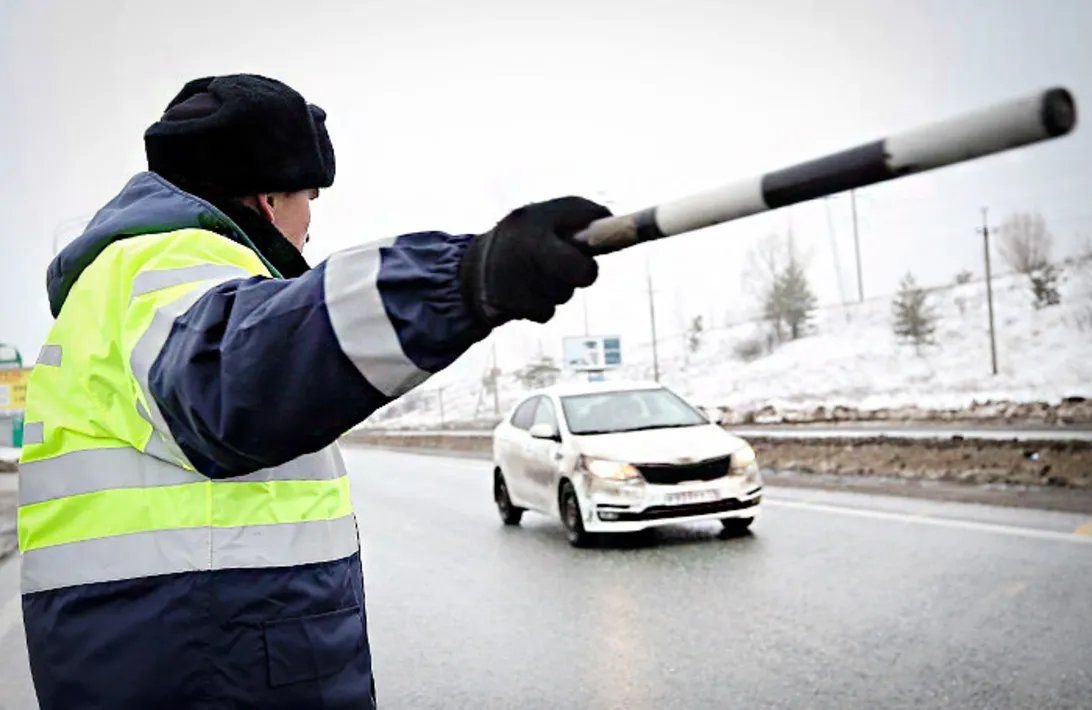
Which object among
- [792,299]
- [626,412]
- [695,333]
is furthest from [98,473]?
[695,333]

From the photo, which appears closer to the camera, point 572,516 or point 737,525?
point 737,525

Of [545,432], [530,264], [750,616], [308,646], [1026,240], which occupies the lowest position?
[750,616]

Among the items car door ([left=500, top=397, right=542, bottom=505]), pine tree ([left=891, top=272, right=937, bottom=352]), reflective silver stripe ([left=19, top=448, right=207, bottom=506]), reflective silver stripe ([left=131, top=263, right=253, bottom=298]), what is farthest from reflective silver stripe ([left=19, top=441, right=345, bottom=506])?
pine tree ([left=891, top=272, right=937, bottom=352])

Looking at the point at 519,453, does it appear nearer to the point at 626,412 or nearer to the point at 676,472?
the point at 626,412

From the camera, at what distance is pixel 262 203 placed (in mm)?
1995

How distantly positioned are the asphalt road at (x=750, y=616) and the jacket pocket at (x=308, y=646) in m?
3.46

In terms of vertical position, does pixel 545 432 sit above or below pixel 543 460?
above

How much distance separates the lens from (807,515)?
11203 millimetres

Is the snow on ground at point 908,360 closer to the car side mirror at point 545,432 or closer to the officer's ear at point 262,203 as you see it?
the car side mirror at point 545,432

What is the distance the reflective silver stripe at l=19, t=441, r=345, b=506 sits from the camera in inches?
67.9

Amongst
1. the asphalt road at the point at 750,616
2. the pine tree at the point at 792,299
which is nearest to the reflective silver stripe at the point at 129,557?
the asphalt road at the point at 750,616

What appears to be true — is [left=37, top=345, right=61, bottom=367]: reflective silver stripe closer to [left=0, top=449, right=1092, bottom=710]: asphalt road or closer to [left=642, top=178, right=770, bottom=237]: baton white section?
[left=642, top=178, right=770, bottom=237]: baton white section

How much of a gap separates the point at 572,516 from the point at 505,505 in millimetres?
2294

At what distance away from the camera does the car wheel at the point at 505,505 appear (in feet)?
41.0
